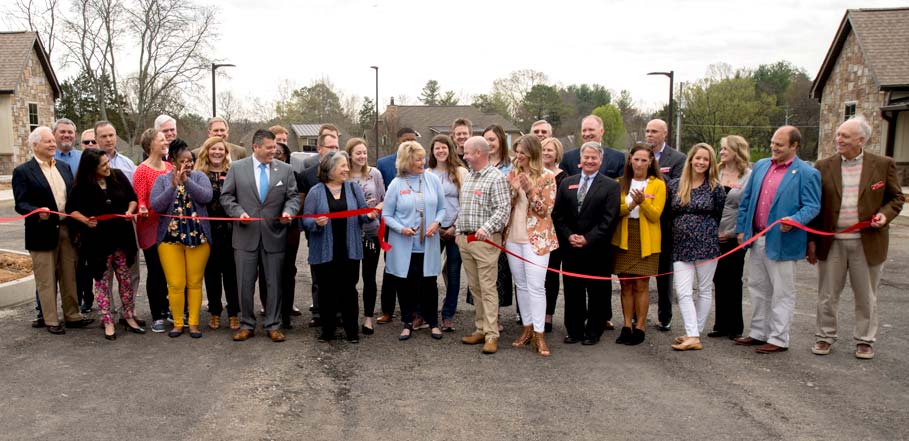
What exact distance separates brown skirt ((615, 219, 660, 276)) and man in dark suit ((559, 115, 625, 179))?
0.79m

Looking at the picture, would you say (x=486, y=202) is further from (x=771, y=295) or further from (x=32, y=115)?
(x=32, y=115)

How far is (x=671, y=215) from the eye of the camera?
673 cm

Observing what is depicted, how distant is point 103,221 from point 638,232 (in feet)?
17.1

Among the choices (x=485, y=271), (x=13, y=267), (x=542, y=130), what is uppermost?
(x=542, y=130)

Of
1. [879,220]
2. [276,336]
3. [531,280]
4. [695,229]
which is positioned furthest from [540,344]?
[879,220]

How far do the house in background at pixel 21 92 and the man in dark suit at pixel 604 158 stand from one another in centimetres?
3736

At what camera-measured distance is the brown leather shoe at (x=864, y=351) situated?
6.14 metres

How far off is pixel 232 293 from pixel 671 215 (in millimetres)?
4542

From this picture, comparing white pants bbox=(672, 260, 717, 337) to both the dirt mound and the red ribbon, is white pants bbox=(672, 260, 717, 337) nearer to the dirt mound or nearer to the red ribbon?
the red ribbon

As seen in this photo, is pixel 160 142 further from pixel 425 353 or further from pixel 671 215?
pixel 671 215

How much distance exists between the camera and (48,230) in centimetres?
677

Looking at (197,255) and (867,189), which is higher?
(867,189)

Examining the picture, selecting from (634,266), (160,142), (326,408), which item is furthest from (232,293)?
(634,266)

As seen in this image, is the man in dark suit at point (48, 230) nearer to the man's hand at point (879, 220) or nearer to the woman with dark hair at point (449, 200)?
the woman with dark hair at point (449, 200)
